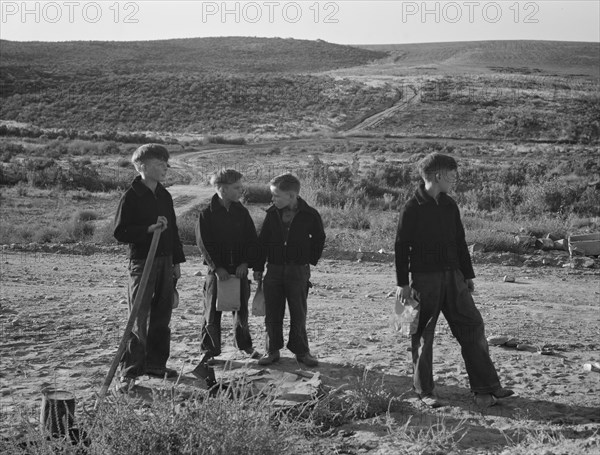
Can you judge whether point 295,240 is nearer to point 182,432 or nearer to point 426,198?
point 426,198

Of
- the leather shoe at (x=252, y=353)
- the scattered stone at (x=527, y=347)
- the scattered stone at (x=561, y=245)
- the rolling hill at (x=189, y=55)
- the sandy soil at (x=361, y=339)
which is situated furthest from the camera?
the rolling hill at (x=189, y=55)

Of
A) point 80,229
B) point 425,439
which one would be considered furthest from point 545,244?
point 425,439

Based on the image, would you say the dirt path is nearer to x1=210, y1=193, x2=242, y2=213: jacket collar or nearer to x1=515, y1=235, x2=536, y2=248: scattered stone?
x1=515, y1=235, x2=536, y2=248: scattered stone

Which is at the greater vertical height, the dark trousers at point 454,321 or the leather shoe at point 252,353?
the dark trousers at point 454,321

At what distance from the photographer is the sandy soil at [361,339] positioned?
5.82 metres

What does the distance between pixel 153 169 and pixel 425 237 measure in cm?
205

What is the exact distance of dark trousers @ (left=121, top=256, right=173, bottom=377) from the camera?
6.27m

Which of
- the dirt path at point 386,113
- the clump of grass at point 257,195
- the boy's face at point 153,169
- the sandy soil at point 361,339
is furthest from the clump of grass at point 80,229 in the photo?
the dirt path at point 386,113

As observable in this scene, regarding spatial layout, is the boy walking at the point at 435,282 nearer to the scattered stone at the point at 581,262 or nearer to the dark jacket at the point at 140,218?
the dark jacket at the point at 140,218

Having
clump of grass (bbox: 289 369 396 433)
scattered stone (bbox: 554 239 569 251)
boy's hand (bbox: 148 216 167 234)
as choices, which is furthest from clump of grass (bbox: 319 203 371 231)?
clump of grass (bbox: 289 369 396 433)

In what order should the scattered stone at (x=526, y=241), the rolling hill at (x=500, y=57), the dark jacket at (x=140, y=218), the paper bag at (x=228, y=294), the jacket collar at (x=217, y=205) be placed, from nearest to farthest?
the dark jacket at (x=140, y=218) → the paper bag at (x=228, y=294) → the jacket collar at (x=217, y=205) → the scattered stone at (x=526, y=241) → the rolling hill at (x=500, y=57)

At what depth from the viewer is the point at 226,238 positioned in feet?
22.4

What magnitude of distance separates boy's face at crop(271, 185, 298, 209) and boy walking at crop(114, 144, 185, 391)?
844 millimetres

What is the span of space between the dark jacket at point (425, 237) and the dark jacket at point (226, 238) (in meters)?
1.39
